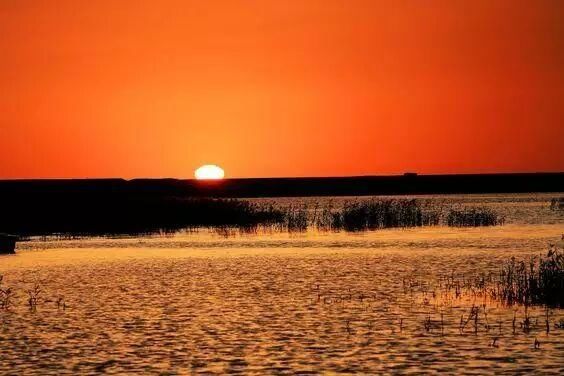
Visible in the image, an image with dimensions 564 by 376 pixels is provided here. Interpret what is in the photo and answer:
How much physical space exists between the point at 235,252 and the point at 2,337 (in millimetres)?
26219

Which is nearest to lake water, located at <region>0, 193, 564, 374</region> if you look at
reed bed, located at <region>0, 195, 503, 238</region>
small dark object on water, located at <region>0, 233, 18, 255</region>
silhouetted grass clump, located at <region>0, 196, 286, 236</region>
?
small dark object on water, located at <region>0, 233, 18, 255</region>

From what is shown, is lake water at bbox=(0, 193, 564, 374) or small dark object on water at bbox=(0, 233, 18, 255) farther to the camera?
small dark object on water at bbox=(0, 233, 18, 255)

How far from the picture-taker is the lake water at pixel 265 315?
20359mm

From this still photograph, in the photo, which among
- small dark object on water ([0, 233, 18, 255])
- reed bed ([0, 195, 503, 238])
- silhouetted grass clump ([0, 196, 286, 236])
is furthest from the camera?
reed bed ([0, 195, 503, 238])

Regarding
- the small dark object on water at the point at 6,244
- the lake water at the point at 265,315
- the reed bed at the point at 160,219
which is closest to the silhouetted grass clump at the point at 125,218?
the reed bed at the point at 160,219

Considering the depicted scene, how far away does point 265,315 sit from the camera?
2673 centimetres

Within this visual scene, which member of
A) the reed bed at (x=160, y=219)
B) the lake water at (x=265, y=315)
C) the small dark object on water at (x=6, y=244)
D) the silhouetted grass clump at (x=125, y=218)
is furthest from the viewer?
the reed bed at (x=160, y=219)

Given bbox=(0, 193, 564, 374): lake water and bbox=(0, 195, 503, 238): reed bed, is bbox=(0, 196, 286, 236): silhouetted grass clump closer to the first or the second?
bbox=(0, 195, 503, 238): reed bed

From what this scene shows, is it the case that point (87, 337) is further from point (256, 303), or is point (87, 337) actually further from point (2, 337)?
point (256, 303)

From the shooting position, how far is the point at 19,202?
70.1m

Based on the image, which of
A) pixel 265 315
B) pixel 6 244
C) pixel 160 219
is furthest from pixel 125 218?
pixel 265 315

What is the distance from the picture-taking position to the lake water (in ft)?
66.8

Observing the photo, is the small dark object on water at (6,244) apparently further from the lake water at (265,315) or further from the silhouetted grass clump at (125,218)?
the silhouetted grass clump at (125,218)

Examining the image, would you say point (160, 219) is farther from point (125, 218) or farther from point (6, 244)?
point (6, 244)
